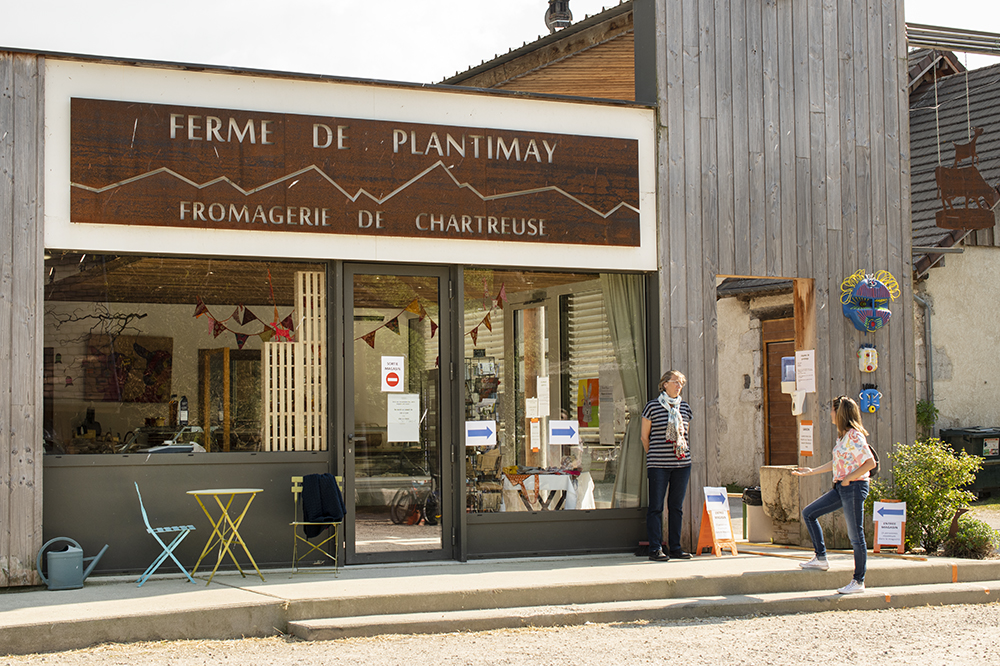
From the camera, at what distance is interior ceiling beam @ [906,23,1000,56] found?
11.1 metres

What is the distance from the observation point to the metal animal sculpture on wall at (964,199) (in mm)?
13672

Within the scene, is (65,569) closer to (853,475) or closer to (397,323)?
(397,323)

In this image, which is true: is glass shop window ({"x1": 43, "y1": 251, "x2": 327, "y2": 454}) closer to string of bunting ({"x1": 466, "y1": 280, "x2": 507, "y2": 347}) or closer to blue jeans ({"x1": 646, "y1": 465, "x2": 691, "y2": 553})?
Result: string of bunting ({"x1": 466, "y1": 280, "x2": 507, "y2": 347})

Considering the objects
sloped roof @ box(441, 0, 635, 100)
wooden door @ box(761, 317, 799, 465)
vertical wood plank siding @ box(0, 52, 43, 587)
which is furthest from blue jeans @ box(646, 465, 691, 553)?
wooden door @ box(761, 317, 799, 465)

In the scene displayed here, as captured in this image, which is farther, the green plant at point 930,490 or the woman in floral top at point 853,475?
the green plant at point 930,490

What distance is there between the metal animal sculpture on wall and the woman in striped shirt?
6.47 metres

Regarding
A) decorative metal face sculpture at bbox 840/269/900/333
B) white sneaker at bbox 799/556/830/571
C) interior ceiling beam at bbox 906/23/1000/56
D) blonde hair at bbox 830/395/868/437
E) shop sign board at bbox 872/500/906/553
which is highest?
Answer: interior ceiling beam at bbox 906/23/1000/56

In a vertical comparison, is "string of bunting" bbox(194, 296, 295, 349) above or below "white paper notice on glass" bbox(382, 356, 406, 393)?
above

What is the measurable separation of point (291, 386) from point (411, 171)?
6.81 feet

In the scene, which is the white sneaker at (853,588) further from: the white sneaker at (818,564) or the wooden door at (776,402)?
the wooden door at (776,402)

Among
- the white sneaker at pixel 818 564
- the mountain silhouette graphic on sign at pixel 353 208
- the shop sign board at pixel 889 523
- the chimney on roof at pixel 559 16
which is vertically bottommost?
the white sneaker at pixel 818 564

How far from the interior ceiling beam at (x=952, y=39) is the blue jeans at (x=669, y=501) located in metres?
5.42

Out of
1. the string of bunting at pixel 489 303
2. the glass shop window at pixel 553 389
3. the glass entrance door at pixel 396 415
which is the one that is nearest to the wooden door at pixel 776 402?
the glass shop window at pixel 553 389

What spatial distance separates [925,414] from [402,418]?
8741mm
